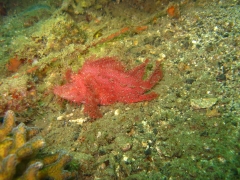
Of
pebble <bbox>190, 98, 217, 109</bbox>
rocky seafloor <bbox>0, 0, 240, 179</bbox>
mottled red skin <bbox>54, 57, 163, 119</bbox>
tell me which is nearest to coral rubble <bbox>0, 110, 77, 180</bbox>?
rocky seafloor <bbox>0, 0, 240, 179</bbox>

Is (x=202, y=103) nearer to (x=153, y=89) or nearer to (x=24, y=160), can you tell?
(x=153, y=89)

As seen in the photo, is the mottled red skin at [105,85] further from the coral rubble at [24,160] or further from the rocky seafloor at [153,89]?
the coral rubble at [24,160]

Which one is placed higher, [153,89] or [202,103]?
[153,89]

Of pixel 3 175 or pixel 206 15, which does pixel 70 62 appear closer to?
pixel 3 175

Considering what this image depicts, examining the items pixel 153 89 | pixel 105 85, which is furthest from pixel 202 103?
pixel 105 85

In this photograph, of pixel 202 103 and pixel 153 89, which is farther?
pixel 153 89

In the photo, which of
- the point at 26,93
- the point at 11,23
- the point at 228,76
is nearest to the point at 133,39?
the point at 228,76

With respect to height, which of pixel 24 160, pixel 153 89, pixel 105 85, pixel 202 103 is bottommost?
pixel 202 103
